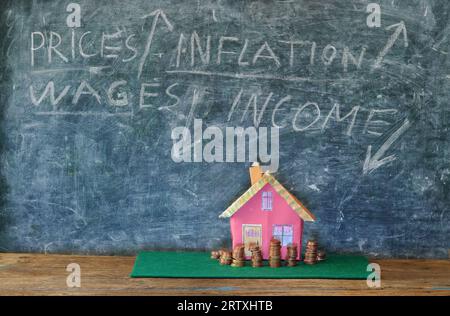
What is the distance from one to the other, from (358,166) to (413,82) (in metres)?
0.42

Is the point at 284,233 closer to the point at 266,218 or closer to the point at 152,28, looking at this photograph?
the point at 266,218

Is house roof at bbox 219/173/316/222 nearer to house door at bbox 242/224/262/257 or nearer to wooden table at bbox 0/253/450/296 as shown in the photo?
house door at bbox 242/224/262/257

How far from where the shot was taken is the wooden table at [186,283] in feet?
8.76

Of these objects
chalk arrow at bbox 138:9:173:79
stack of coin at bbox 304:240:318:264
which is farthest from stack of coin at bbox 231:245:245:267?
chalk arrow at bbox 138:9:173:79

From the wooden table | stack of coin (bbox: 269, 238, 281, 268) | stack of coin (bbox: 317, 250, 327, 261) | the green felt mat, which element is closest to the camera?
the wooden table

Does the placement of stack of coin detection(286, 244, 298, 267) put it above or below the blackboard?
below

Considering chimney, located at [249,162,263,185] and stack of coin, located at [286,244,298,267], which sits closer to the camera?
stack of coin, located at [286,244,298,267]

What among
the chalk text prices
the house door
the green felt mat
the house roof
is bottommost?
the green felt mat

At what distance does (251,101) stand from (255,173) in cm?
31

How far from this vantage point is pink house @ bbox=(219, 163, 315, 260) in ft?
9.78

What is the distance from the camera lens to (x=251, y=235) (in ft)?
9.93

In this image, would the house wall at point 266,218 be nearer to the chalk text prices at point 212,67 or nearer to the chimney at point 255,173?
the chimney at point 255,173

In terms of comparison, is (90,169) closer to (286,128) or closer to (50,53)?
(50,53)

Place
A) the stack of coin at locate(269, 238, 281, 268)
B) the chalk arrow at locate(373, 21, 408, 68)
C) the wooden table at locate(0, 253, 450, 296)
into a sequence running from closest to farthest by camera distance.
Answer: the wooden table at locate(0, 253, 450, 296)
the stack of coin at locate(269, 238, 281, 268)
the chalk arrow at locate(373, 21, 408, 68)
